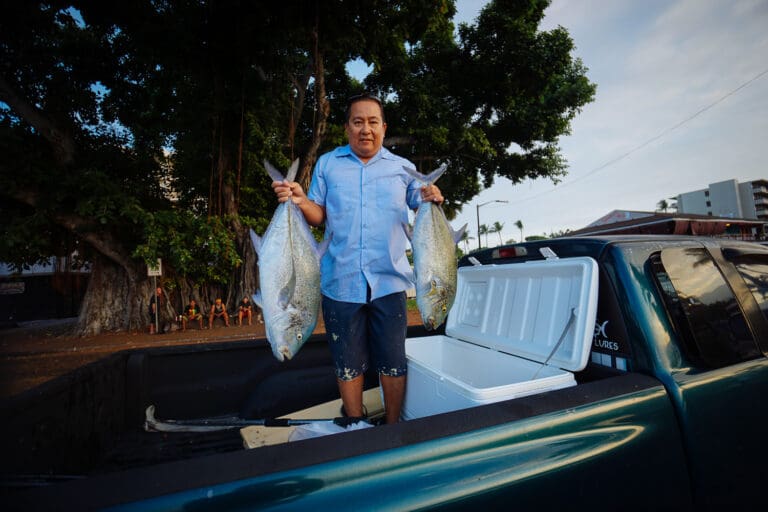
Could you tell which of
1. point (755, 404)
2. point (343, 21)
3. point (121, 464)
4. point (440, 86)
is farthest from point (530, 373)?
point (440, 86)

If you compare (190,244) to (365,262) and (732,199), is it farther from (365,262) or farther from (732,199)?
(732,199)

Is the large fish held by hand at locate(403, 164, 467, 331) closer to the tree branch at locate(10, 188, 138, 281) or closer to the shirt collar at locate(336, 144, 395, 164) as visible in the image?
the shirt collar at locate(336, 144, 395, 164)

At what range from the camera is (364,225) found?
2.20 m


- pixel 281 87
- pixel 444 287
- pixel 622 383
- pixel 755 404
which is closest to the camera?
pixel 622 383

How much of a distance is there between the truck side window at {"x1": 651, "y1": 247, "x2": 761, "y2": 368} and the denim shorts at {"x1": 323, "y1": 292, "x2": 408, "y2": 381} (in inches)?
54.9

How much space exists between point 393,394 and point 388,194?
1239mm

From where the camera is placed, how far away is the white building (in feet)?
219

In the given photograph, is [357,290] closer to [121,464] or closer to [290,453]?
[290,453]

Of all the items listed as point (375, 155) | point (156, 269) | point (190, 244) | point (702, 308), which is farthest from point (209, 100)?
point (702, 308)

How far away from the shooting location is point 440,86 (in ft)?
46.2

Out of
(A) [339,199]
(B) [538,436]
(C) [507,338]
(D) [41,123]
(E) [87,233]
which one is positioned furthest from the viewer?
(E) [87,233]

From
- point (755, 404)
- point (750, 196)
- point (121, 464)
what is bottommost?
point (121, 464)

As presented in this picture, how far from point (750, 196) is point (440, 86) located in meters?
86.9

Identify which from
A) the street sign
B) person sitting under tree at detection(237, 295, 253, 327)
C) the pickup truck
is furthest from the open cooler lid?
person sitting under tree at detection(237, 295, 253, 327)
